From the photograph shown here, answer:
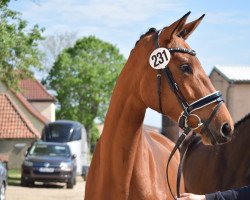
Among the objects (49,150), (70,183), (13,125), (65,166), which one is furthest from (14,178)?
(13,125)

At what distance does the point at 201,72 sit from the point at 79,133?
96.0 ft

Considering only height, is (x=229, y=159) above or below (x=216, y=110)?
below

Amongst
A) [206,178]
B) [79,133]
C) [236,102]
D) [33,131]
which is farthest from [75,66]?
[206,178]

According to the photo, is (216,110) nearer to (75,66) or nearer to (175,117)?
(175,117)

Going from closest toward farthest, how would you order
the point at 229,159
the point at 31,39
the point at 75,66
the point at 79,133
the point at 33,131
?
1. the point at 229,159
2. the point at 31,39
3. the point at 79,133
4. the point at 33,131
5. the point at 75,66

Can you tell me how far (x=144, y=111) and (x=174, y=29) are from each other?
739 millimetres

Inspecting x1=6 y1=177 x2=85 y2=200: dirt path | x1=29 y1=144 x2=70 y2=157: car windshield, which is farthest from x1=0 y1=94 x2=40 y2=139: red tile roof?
x1=6 y1=177 x2=85 y2=200: dirt path

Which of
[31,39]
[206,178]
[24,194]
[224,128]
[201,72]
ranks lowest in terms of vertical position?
[24,194]

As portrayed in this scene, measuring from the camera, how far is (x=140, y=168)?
17.3 ft

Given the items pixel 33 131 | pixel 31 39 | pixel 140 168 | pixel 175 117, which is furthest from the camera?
pixel 33 131

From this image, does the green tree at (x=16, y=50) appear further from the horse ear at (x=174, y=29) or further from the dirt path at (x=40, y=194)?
the horse ear at (x=174, y=29)

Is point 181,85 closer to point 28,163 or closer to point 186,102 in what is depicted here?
point 186,102

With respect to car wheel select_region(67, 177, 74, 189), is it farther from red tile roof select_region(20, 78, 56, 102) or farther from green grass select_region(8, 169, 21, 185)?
red tile roof select_region(20, 78, 56, 102)

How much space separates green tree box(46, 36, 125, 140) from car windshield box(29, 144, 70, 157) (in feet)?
119
